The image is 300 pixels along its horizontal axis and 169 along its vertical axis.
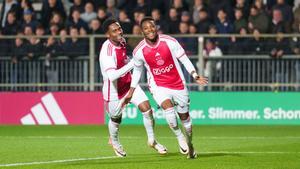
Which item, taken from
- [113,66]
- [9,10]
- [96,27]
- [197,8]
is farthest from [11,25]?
[113,66]

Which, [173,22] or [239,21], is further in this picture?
[173,22]

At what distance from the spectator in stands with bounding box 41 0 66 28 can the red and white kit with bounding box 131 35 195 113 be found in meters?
12.6

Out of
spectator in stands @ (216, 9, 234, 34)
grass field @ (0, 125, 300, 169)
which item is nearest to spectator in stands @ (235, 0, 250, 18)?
spectator in stands @ (216, 9, 234, 34)

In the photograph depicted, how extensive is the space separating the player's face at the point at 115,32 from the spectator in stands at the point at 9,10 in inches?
484

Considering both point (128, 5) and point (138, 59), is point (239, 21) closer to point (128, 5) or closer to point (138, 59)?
point (128, 5)

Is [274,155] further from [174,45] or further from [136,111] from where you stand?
[136,111]

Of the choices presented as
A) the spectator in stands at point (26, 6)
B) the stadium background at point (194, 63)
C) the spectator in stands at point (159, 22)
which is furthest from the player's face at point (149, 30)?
the spectator in stands at point (26, 6)

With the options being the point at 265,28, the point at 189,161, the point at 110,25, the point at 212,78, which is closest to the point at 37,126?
the point at 212,78

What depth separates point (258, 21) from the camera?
87.0ft

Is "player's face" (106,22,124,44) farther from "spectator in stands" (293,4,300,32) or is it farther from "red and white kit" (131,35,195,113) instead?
"spectator in stands" (293,4,300,32)

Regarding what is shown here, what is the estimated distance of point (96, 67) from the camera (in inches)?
1067

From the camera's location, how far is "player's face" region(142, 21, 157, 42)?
16125 mm

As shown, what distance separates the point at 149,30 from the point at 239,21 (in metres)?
10.9

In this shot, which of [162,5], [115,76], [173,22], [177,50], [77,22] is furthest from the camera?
[162,5]
